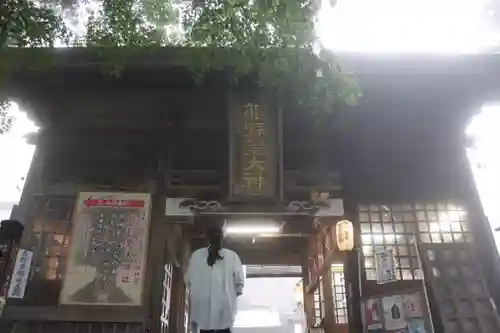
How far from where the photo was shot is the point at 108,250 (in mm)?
6688

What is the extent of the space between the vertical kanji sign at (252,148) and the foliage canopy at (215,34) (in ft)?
2.36

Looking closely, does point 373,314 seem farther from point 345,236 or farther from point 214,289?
point 214,289

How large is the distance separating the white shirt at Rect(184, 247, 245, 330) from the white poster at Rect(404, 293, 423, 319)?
2.61 meters

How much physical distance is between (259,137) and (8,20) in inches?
157

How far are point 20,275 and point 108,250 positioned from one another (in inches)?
51.8

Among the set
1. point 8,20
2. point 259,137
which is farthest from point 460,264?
point 8,20

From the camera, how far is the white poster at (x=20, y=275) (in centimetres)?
631

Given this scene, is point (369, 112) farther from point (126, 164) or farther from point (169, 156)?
point (126, 164)

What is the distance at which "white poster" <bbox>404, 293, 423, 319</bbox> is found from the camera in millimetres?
6344

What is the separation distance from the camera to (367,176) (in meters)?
7.84

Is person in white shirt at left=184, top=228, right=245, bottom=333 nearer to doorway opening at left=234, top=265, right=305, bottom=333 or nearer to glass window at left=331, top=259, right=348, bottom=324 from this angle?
glass window at left=331, top=259, right=348, bottom=324

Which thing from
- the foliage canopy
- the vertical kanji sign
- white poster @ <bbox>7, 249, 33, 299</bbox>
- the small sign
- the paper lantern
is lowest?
the small sign

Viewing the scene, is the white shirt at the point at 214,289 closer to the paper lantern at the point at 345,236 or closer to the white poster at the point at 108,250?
the white poster at the point at 108,250

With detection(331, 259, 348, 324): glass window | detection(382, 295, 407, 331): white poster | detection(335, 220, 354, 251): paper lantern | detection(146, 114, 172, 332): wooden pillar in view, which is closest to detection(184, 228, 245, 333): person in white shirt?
detection(146, 114, 172, 332): wooden pillar
